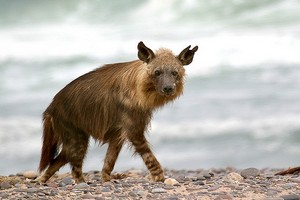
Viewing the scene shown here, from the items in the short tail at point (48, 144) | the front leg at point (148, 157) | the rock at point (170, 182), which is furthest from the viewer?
the short tail at point (48, 144)

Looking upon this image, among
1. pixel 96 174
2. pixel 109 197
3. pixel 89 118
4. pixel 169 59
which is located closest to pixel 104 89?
pixel 89 118

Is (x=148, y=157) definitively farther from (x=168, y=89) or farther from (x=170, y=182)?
(x=168, y=89)

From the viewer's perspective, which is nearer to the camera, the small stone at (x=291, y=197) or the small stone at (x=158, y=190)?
the small stone at (x=291, y=197)

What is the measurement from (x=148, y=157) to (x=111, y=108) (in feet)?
3.28

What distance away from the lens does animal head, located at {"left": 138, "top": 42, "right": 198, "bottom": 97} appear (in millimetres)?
10880

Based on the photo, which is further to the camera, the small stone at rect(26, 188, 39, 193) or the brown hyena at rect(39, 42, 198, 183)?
the brown hyena at rect(39, 42, 198, 183)

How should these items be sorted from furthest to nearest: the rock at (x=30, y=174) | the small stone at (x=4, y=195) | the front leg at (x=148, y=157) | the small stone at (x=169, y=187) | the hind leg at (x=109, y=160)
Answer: the rock at (x=30, y=174) < the hind leg at (x=109, y=160) < the front leg at (x=148, y=157) < the small stone at (x=169, y=187) < the small stone at (x=4, y=195)

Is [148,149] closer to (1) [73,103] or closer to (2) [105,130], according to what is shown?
(2) [105,130]

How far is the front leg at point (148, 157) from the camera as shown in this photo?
11258 millimetres

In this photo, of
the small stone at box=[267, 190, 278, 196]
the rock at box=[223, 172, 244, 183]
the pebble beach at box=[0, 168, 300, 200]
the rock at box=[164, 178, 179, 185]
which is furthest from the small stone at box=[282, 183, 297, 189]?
the rock at box=[164, 178, 179, 185]

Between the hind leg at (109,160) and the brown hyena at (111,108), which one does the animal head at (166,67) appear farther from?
the hind leg at (109,160)

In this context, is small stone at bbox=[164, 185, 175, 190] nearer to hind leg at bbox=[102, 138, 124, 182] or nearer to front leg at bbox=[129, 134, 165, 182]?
front leg at bbox=[129, 134, 165, 182]

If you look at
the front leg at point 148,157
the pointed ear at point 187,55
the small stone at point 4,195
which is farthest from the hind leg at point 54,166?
the pointed ear at point 187,55

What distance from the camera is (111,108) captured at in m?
11.6
